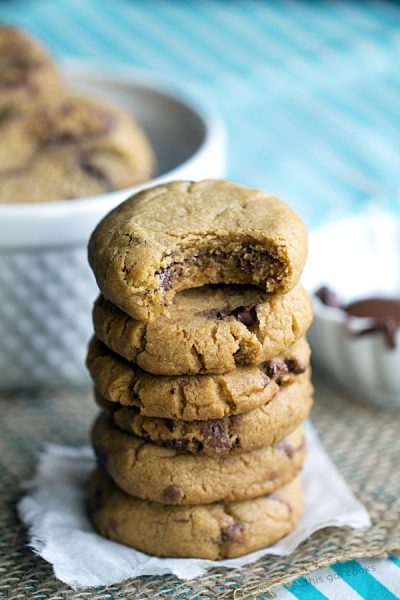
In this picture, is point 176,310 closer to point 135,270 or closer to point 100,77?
point 135,270

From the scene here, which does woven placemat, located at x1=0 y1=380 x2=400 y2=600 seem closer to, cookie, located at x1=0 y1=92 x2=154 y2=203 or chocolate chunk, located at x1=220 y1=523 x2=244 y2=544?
chocolate chunk, located at x1=220 y1=523 x2=244 y2=544

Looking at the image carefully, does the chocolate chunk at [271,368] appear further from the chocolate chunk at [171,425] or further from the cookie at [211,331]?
the chocolate chunk at [171,425]

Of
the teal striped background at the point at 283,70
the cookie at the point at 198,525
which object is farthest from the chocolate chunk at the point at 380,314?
the teal striped background at the point at 283,70

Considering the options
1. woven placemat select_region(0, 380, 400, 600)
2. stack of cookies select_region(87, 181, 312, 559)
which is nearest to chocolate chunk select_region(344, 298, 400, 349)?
woven placemat select_region(0, 380, 400, 600)

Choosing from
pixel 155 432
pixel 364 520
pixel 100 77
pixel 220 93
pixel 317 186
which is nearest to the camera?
pixel 155 432

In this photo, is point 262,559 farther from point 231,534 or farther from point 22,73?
point 22,73

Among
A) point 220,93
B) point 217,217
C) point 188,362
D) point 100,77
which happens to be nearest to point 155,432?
point 188,362
